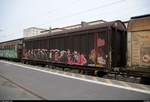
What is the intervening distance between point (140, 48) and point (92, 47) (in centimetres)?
354

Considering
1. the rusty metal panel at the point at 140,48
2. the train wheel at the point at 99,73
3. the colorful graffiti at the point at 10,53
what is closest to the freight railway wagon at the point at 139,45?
the rusty metal panel at the point at 140,48

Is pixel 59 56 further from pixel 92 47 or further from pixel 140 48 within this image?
pixel 140 48

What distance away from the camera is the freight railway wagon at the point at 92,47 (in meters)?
12.8

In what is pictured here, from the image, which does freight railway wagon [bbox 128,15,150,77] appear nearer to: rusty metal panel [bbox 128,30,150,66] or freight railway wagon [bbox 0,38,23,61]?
rusty metal panel [bbox 128,30,150,66]

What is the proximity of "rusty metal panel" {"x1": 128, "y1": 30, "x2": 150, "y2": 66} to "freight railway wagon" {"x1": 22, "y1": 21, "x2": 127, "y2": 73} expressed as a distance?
1536 mm

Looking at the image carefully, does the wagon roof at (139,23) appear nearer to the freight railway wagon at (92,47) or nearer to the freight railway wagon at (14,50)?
the freight railway wagon at (92,47)

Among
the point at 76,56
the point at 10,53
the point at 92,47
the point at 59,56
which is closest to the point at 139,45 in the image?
the point at 92,47

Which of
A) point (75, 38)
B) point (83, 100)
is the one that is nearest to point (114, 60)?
point (75, 38)

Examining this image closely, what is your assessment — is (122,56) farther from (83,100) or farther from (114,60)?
(83,100)

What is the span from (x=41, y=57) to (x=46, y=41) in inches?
71.7

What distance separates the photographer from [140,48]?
11.0m

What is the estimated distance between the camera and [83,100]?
285 inches

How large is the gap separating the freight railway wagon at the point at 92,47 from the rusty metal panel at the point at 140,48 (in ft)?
5.04

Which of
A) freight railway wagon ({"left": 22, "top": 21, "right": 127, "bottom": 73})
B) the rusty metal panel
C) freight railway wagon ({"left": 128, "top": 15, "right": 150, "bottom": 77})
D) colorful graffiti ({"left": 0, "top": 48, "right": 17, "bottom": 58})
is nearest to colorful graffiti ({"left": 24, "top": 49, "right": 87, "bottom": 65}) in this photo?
freight railway wagon ({"left": 22, "top": 21, "right": 127, "bottom": 73})
